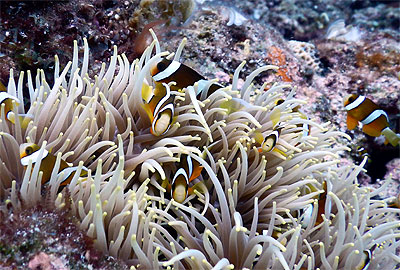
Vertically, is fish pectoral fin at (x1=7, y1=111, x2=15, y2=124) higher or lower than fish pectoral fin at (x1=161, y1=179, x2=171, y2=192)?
higher

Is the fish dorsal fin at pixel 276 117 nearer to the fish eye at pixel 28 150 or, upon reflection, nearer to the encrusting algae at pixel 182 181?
the encrusting algae at pixel 182 181

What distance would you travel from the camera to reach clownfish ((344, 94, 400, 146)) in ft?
9.75

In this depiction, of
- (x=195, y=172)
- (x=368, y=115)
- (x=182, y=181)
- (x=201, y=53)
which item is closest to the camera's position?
(x=182, y=181)

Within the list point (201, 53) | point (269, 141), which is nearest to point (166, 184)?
point (269, 141)

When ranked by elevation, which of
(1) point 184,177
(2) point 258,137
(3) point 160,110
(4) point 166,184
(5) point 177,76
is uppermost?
(5) point 177,76

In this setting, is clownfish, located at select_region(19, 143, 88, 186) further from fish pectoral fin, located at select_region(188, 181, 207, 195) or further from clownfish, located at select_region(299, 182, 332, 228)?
clownfish, located at select_region(299, 182, 332, 228)

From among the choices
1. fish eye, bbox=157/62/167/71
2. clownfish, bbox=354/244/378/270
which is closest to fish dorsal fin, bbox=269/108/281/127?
fish eye, bbox=157/62/167/71

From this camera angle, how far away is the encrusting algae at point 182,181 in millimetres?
1494

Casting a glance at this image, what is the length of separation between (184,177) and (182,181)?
2 centimetres

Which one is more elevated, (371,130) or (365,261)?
(371,130)

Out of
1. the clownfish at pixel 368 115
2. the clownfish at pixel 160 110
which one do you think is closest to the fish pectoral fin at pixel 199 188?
the clownfish at pixel 160 110

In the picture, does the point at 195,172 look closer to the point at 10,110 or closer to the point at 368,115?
the point at 10,110

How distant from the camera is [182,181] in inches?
64.4

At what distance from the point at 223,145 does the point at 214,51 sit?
1.20 m
